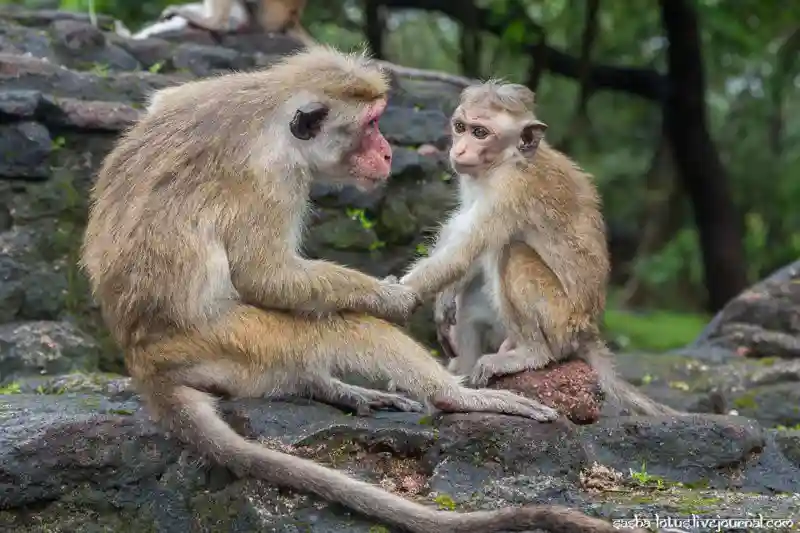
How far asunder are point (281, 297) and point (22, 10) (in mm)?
5274

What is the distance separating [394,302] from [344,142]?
2.33ft

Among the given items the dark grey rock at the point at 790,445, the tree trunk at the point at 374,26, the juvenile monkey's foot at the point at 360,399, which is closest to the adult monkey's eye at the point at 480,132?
the juvenile monkey's foot at the point at 360,399

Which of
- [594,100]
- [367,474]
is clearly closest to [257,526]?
[367,474]

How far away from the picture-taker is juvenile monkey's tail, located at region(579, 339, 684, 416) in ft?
16.8

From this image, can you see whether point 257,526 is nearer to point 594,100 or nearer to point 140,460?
point 140,460

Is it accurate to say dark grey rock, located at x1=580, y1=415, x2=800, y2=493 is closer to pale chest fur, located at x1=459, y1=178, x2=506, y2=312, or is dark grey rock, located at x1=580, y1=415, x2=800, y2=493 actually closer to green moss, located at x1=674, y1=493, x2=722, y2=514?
green moss, located at x1=674, y1=493, x2=722, y2=514

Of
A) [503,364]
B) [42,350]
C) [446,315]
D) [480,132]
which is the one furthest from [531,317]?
[42,350]

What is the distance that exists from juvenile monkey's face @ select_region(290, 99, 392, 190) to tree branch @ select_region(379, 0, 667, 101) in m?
7.44

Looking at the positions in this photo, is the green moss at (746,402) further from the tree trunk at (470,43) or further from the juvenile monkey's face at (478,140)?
the tree trunk at (470,43)

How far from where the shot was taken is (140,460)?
14.1 ft

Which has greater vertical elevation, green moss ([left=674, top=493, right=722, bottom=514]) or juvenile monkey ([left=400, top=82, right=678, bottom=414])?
juvenile monkey ([left=400, top=82, right=678, bottom=414])

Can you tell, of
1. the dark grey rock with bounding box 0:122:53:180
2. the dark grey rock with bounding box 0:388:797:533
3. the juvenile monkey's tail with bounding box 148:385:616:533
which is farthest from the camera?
the dark grey rock with bounding box 0:122:53:180

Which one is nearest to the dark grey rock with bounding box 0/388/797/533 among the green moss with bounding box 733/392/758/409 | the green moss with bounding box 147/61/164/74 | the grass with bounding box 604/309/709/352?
the green moss with bounding box 733/392/758/409

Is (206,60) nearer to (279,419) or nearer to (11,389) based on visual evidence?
(11,389)
